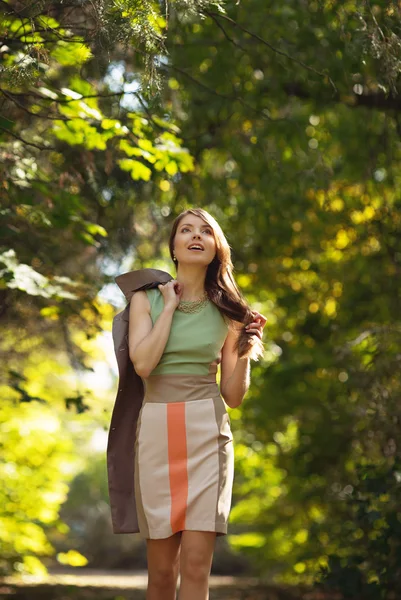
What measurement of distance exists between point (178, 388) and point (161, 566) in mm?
613

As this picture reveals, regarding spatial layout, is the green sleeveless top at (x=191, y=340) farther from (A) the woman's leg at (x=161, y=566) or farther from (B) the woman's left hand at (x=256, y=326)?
(A) the woman's leg at (x=161, y=566)

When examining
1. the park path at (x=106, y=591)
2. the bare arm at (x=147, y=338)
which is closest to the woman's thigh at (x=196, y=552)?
the bare arm at (x=147, y=338)

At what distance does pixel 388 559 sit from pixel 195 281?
2726mm

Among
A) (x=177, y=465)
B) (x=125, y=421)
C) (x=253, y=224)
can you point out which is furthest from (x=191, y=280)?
(x=253, y=224)

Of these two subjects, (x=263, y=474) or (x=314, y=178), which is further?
(x=263, y=474)

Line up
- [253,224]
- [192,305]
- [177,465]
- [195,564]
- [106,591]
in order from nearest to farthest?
[195,564] → [177,465] → [192,305] → [106,591] → [253,224]

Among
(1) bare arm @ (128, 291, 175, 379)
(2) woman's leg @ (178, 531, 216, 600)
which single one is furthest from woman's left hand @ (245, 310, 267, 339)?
(2) woman's leg @ (178, 531, 216, 600)

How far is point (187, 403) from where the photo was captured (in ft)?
9.76

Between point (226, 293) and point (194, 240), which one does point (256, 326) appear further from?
point (194, 240)

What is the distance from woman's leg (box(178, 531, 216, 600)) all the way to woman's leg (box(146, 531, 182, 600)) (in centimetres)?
9

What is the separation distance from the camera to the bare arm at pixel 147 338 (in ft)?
9.59

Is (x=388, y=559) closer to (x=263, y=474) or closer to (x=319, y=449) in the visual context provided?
(x=319, y=449)

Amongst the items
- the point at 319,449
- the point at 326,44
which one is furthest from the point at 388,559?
the point at 326,44

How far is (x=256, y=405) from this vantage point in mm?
8023
